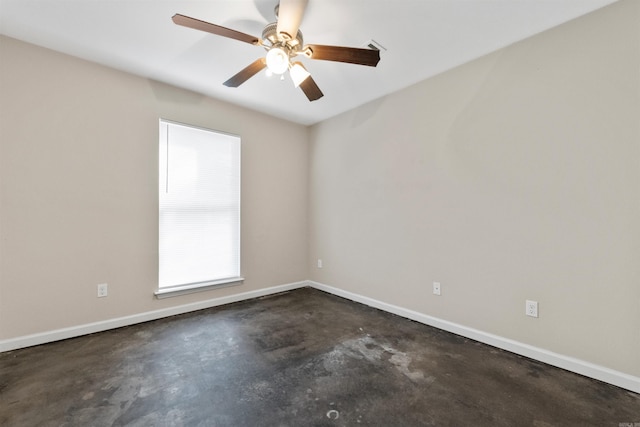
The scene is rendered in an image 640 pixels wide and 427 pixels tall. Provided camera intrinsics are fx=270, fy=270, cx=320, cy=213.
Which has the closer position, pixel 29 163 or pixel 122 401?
pixel 122 401

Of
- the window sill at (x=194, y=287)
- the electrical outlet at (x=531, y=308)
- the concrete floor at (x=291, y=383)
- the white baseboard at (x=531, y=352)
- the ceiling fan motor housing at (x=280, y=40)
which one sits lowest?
the concrete floor at (x=291, y=383)

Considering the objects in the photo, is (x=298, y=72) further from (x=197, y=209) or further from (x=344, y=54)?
(x=197, y=209)

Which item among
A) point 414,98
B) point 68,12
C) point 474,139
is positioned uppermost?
point 68,12

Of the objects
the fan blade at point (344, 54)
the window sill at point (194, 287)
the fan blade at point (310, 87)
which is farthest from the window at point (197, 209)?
the fan blade at point (344, 54)

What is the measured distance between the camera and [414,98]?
293 cm

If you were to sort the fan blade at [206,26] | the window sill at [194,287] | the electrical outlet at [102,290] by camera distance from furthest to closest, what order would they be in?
the window sill at [194,287] < the electrical outlet at [102,290] < the fan blade at [206,26]

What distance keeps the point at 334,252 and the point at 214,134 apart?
223 cm

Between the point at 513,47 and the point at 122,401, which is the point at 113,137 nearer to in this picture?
the point at 122,401

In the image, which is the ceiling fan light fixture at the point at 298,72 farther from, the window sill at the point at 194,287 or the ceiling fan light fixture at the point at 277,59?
the window sill at the point at 194,287

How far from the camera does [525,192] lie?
→ 7.18 feet

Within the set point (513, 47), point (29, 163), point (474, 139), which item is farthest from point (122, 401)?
point (513, 47)

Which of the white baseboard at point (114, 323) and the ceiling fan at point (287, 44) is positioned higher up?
the ceiling fan at point (287, 44)

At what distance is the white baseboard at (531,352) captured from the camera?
1.77 meters

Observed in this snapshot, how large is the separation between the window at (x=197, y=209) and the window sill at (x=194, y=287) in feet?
0.04
